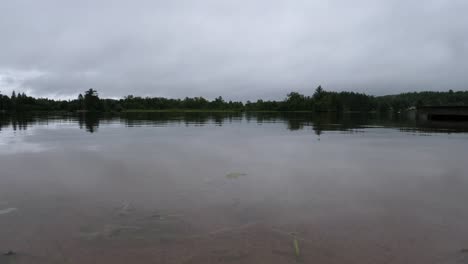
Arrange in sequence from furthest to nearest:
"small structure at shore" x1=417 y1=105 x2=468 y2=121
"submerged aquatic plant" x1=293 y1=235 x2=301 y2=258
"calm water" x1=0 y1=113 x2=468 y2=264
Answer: "small structure at shore" x1=417 y1=105 x2=468 y2=121 → "calm water" x1=0 y1=113 x2=468 y2=264 → "submerged aquatic plant" x1=293 y1=235 x2=301 y2=258

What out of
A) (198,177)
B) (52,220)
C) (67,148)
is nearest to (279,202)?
(198,177)

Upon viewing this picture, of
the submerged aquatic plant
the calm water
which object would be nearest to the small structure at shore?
the calm water

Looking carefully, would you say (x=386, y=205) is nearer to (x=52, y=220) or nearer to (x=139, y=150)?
(x=52, y=220)

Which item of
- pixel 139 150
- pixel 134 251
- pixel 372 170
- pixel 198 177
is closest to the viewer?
pixel 134 251

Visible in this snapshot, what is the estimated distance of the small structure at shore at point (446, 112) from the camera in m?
58.7

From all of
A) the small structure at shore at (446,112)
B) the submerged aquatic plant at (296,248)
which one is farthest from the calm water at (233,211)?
the small structure at shore at (446,112)

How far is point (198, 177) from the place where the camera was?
12.4m

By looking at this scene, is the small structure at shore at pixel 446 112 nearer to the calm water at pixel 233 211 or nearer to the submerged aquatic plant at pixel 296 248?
the calm water at pixel 233 211

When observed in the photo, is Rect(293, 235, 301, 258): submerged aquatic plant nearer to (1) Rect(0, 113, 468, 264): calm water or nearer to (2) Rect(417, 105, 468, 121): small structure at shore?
(1) Rect(0, 113, 468, 264): calm water

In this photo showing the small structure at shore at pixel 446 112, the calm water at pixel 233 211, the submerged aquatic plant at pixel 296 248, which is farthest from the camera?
the small structure at shore at pixel 446 112

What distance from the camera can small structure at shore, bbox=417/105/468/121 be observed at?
58.7 metres

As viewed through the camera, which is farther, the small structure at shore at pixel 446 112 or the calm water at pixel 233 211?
the small structure at shore at pixel 446 112

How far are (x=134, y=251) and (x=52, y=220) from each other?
300 cm

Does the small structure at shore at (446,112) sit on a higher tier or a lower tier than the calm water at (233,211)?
higher
